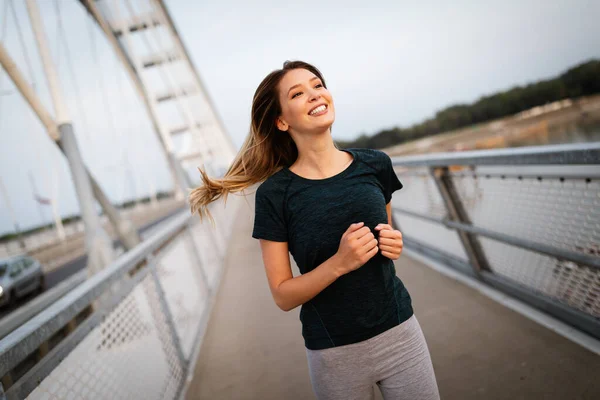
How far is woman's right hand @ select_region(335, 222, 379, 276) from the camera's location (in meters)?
1.07

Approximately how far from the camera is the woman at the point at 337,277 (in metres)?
1.22

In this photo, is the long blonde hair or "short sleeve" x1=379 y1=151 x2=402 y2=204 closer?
"short sleeve" x1=379 y1=151 x2=402 y2=204

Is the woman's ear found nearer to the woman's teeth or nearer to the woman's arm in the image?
the woman's teeth

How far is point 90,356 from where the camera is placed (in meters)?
1.59

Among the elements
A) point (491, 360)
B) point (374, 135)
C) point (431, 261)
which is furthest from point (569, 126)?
point (374, 135)

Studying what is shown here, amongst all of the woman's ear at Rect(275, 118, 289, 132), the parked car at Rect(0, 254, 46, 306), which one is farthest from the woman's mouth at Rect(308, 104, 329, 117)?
the parked car at Rect(0, 254, 46, 306)

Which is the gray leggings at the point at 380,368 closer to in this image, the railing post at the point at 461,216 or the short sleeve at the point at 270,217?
the short sleeve at the point at 270,217

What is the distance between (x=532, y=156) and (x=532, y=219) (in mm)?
591

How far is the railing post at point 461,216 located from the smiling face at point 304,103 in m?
1.98

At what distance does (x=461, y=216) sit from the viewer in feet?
10.2

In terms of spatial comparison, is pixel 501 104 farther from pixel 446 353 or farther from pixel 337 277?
pixel 337 277

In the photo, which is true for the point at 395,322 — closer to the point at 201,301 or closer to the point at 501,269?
the point at 501,269

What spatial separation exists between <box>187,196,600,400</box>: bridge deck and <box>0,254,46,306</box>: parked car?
10474 millimetres

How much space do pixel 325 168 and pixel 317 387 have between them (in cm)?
73
